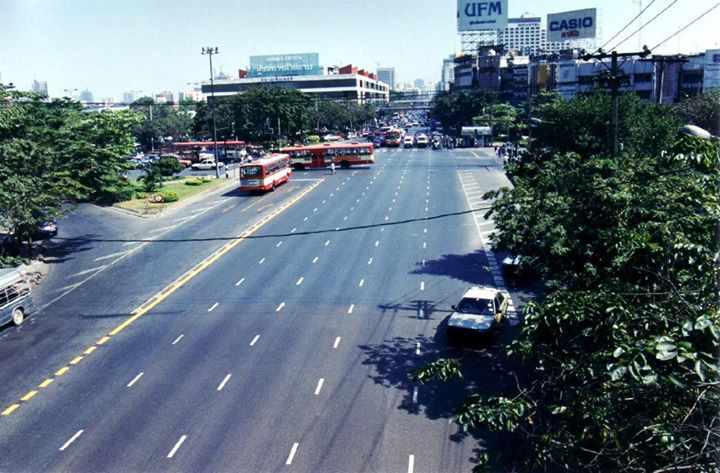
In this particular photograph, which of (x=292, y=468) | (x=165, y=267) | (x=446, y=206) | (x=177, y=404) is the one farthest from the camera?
(x=446, y=206)

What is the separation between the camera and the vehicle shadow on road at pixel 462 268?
30.8 metres

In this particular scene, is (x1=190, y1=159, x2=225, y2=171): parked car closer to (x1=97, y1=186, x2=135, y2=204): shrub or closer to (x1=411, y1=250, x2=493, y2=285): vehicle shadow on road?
(x1=97, y1=186, x2=135, y2=204): shrub

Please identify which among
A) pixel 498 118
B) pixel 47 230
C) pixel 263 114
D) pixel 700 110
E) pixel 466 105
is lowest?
pixel 47 230

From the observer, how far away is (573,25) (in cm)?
14038

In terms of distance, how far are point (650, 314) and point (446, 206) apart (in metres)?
41.0

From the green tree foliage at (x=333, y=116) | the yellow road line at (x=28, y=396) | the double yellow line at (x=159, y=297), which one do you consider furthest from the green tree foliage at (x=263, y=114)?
the yellow road line at (x=28, y=396)

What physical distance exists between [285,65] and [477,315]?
174 meters

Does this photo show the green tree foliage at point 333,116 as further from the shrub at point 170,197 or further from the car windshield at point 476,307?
the car windshield at point 476,307

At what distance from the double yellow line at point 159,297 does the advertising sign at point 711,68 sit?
274ft

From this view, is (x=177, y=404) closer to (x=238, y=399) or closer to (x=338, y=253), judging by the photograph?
(x=238, y=399)

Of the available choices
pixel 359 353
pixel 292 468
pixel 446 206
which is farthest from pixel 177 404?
pixel 446 206

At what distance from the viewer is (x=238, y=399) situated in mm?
18797

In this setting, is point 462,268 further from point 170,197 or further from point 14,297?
point 170,197

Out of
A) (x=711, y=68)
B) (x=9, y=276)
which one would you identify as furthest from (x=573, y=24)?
(x=9, y=276)
